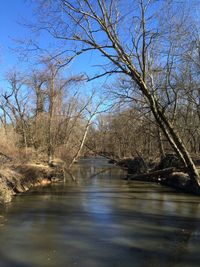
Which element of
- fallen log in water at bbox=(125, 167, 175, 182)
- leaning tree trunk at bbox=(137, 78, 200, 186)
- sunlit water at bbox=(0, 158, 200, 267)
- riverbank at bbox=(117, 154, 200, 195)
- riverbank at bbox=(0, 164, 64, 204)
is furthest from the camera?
fallen log in water at bbox=(125, 167, 175, 182)

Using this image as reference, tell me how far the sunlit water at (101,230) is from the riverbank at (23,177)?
0.77 metres

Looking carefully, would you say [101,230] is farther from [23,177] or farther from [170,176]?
[170,176]

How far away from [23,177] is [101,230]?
11.2 meters

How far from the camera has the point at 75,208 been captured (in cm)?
1527

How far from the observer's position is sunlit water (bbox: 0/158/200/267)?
28.3ft

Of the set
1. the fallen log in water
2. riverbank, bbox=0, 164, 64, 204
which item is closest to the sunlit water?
riverbank, bbox=0, 164, 64, 204

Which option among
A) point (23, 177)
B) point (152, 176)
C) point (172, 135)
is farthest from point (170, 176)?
point (23, 177)

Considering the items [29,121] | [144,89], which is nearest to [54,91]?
[29,121]

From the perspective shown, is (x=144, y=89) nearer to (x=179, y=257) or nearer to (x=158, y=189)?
(x=158, y=189)

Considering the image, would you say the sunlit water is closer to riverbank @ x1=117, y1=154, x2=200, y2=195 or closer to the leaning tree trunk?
the leaning tree trunk

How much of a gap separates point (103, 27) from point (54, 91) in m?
19.0

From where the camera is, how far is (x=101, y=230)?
37.6ft

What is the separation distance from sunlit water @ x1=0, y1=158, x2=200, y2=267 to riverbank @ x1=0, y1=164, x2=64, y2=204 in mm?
769

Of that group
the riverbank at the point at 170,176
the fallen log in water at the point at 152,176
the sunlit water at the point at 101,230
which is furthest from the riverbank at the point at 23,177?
the riverbank at the point at 170,176
